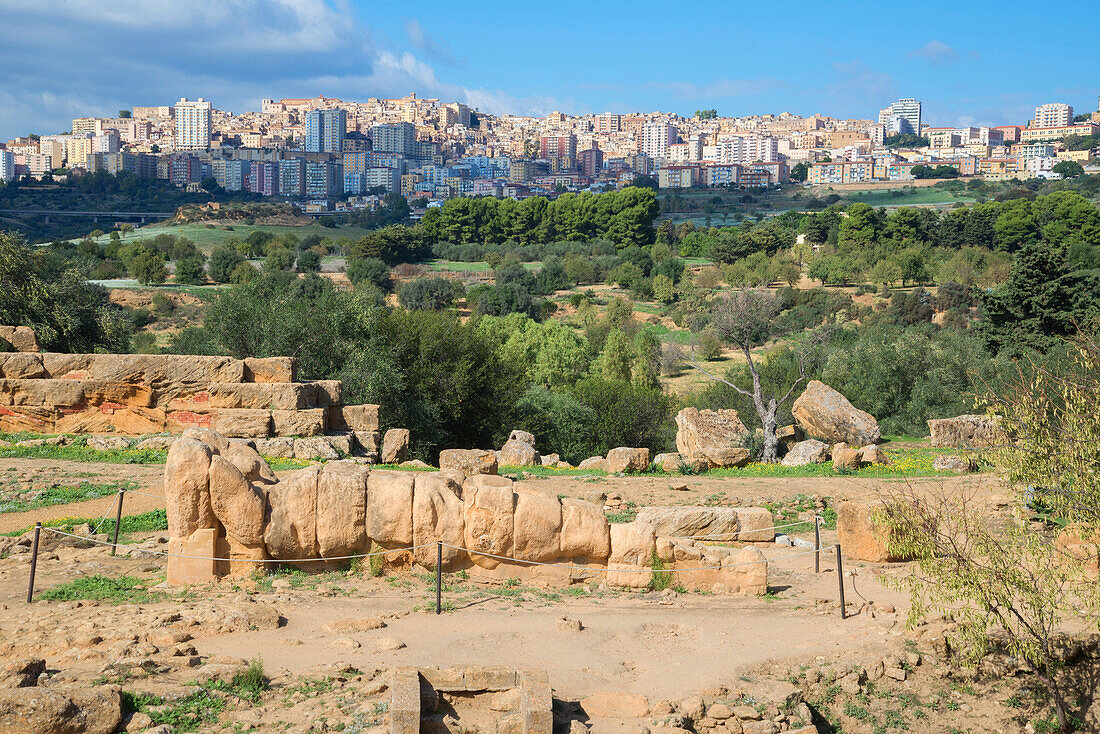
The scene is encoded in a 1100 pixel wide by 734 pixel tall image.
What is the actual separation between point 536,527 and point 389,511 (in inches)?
82.1

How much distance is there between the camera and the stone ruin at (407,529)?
479 inches

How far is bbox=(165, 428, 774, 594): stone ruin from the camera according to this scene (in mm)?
12172

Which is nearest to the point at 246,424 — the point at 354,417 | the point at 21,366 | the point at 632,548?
the point at 354,417

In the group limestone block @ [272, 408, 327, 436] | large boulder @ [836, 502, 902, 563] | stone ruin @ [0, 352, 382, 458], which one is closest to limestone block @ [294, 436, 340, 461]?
stone ruin @ [0, 352, 382, 458]

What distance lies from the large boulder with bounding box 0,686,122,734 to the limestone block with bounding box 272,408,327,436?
12477 millimetres

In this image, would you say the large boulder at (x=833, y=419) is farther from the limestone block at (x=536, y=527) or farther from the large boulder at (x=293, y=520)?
the large boulder at (x=293, y=520)

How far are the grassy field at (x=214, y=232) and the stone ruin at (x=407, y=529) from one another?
8099 centimetres

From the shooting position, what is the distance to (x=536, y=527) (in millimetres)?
12805

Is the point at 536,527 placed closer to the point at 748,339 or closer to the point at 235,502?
the point at 235,502

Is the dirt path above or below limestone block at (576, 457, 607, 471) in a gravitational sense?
above

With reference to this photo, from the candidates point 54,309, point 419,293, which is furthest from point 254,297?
point 419,293

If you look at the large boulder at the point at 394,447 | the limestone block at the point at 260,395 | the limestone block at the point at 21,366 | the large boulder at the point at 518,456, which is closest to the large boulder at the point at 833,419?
the large boulder at the point at 518,456

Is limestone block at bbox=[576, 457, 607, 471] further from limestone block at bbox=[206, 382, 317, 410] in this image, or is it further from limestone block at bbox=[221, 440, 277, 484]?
limestone block at bbox=[221, 440, 277, 484]

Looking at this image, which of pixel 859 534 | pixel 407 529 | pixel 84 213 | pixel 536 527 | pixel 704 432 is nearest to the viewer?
pixel 407 529
